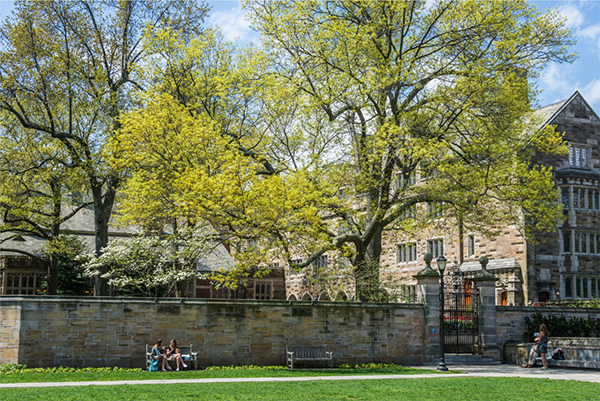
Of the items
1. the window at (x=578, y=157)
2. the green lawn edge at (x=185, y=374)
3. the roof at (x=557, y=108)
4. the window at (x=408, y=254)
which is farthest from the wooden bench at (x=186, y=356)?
the window at (x=578, y=157)

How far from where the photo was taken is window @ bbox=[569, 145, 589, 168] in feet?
124

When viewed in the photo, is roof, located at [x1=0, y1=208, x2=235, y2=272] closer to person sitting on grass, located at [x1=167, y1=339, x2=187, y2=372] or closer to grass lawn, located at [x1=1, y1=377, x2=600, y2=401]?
person sitting on grass, located at [x1=167, y1=339, x2=187, y2=372]

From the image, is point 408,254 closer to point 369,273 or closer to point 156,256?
point 369,273

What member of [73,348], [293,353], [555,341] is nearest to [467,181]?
[555,341]

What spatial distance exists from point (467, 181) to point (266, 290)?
23956 mm

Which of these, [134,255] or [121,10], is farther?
[121,10]

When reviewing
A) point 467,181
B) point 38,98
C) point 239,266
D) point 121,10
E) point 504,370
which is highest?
point 121,10

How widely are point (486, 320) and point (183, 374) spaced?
38.8 ft

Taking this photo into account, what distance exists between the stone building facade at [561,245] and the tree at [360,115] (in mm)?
9756

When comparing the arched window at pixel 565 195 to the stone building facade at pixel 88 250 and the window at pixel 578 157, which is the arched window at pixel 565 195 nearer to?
the window at pixel 578 157

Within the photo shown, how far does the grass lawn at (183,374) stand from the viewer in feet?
49.9

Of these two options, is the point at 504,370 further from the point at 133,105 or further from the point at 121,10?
the point at 121,10

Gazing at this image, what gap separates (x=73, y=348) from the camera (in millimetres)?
17781

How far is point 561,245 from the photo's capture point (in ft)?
118
